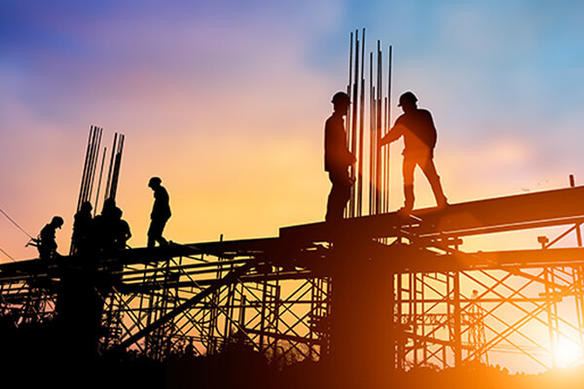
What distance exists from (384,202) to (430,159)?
22.0 ft

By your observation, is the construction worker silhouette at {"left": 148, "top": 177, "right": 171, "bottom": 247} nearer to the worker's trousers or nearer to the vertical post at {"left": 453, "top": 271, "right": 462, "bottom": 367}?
the worker's trousers

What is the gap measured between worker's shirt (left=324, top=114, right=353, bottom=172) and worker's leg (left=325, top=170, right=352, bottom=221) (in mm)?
118

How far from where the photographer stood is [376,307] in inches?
320

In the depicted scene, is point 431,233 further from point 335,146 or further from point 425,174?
point 335,146

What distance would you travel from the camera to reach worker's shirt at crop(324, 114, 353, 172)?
812 centimetres

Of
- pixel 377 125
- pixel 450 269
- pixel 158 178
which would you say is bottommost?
pixel 450 269

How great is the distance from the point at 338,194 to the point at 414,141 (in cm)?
139

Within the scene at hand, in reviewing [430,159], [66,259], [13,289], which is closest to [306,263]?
[430,159]

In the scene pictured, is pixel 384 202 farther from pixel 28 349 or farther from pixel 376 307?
pixel 28 349

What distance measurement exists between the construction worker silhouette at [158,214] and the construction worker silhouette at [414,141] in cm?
591

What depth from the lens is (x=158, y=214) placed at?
467 inches

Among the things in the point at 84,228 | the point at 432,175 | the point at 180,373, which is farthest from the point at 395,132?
the point at 84,228

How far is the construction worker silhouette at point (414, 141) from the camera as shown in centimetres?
788

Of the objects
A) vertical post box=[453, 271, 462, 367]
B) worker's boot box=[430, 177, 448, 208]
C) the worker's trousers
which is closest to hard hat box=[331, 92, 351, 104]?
the worker's trousers
